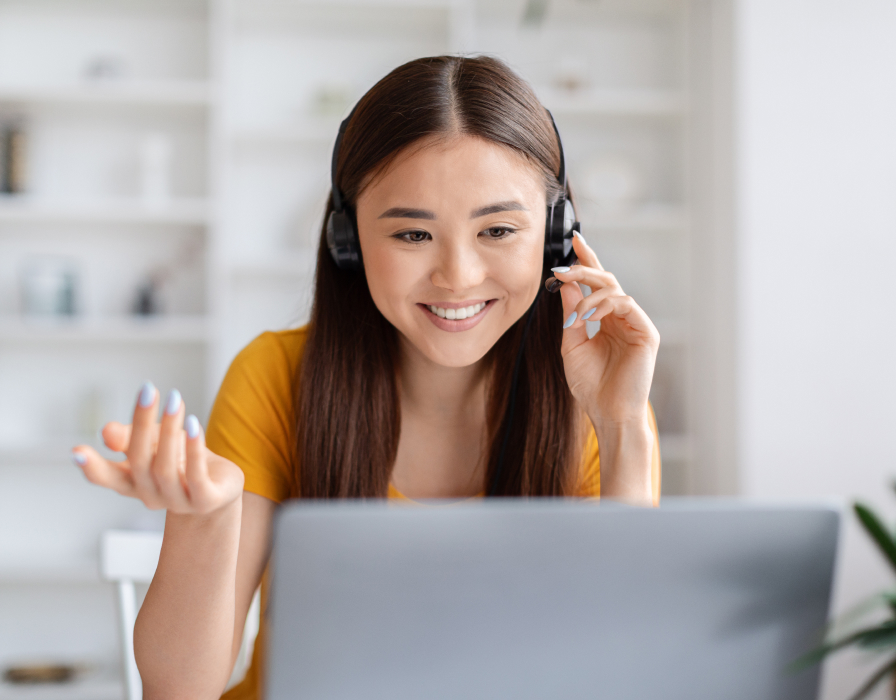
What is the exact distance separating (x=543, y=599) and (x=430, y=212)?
1.85 ft

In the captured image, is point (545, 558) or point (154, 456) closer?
point (545, 558)

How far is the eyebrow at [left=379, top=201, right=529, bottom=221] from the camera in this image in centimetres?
Answer: 91

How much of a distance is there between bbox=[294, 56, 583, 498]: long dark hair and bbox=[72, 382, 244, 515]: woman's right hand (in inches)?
18.6

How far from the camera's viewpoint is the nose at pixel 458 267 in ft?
3.03

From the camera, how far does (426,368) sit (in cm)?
118

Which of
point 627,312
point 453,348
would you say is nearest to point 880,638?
point 627,312

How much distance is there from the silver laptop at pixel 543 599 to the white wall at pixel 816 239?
91.1 inches

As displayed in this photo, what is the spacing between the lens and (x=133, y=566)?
122 centimetres

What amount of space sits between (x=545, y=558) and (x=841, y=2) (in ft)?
9.25

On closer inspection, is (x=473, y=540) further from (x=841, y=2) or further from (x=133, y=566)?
(x=841, y=2)

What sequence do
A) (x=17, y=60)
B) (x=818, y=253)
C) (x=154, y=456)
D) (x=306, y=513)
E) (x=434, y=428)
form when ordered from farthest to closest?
1. (x=17, y=60)
2. (x=818, y=253)
3. (x=434, y=428)
4. (x=154, y=456)
5. (x=306, y=513)

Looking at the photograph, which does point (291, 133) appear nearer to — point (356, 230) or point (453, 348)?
point (356, 230)

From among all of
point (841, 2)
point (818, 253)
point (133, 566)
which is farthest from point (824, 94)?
point (133, 566)

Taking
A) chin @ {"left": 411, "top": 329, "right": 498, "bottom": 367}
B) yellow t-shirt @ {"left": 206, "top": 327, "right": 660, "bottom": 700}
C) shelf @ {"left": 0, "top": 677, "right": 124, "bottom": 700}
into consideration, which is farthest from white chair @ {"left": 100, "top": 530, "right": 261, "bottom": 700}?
shelf @ {"left": 0, "top": 677, "right": 124, "bottom": 700}
